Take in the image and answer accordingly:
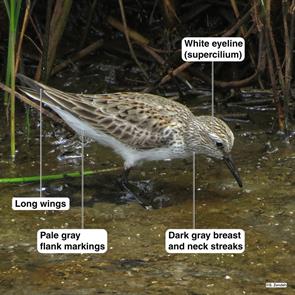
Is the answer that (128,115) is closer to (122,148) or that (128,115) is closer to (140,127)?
(140,127)

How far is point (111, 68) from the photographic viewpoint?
364 inches

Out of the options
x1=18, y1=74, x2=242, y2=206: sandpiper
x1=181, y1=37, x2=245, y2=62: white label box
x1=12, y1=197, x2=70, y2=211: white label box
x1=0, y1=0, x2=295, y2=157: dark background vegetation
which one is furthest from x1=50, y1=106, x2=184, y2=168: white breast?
x1=181, y1=37, x2=245, y2=62: white label box

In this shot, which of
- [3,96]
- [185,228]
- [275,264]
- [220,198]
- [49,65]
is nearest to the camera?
[275,264]

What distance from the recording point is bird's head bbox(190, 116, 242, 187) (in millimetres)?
7051

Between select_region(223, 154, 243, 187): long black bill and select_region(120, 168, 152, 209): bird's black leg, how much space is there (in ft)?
2.19

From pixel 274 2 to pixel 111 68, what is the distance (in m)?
1.84

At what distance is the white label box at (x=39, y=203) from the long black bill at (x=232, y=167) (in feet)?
3.99

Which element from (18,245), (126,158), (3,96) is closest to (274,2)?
(126,158)

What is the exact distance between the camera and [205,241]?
20.1 ft

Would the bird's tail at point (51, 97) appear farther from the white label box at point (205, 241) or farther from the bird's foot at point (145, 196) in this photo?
the white label box at point (205, 241)

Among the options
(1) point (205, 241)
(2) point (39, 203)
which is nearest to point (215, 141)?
(1) point (205, 241)

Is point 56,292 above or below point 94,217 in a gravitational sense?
below

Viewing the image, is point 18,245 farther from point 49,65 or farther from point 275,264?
point 49,65

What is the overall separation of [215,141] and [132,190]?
0.71 metres
